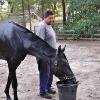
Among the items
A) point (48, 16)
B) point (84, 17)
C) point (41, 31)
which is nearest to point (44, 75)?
point (41, 31)

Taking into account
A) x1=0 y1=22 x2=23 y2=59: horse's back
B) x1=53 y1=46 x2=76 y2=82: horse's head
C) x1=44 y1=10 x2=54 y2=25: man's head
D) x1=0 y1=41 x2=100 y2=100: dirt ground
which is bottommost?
x1=0 y1=41 x2=100 y2=100: dirt ground

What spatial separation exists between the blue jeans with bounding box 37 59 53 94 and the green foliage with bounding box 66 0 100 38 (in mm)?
9947

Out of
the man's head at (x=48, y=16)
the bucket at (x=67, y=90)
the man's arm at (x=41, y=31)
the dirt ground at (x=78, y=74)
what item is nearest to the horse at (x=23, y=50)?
the bucket at (x=67, y=90)

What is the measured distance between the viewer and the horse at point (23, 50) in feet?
20.5

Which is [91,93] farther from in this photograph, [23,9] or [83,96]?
[23,9]

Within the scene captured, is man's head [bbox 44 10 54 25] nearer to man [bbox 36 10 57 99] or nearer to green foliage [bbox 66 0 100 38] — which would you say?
man [bbox 36 10 57 99]

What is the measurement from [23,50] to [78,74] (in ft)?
9.97

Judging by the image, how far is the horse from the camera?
6242 mm

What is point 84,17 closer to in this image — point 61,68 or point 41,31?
point 41,31

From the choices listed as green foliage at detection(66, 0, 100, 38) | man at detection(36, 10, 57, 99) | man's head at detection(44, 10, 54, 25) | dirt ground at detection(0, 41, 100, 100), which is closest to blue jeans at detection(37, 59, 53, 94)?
man at detection(36, 10, 57, 99)

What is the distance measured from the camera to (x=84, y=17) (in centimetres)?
1753

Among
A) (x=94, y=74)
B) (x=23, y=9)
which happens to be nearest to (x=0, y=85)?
(x=94, y=74)

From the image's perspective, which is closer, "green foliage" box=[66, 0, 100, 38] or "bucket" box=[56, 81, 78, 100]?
"bucket" box=[56, 81, 78, 100]

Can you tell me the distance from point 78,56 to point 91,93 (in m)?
5.17
